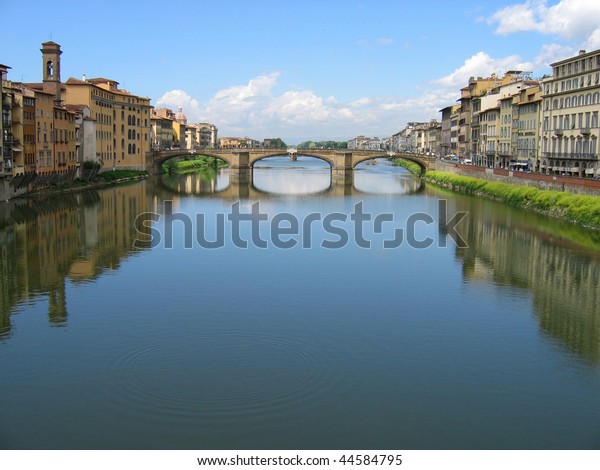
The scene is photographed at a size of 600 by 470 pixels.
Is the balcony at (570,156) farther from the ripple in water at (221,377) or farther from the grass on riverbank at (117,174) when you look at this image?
the ripple in water at (221,377)

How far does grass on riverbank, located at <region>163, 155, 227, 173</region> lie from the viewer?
8065cm

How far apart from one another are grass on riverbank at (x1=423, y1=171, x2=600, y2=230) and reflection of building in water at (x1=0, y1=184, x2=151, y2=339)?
18925mm

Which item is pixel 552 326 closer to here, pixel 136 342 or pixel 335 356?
pixel 335 356

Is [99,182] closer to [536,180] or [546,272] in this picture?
[536,180]

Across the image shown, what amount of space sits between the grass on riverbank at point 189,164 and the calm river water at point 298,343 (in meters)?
53.5

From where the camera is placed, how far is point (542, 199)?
36.2 meters

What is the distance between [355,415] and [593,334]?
6731 millimetres

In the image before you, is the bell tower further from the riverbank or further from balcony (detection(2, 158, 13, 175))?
balcony (detection(2, 158, 13, 175))

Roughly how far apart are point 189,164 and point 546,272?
7624cm

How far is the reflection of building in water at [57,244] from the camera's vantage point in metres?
18.0

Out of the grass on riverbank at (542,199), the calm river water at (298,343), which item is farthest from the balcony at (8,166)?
the grass on riverbank at (542,199)

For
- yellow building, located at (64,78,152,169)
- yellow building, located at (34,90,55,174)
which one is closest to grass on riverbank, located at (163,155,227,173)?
yellow building, located at (64,78,152,169)

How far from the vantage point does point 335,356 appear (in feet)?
42.9

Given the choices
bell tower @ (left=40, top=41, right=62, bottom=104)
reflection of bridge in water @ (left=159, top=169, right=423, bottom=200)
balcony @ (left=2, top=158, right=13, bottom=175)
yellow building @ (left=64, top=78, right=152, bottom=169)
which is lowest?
reflection of bridge in water @ (left=159, top=169, right=423, bottom=200)
